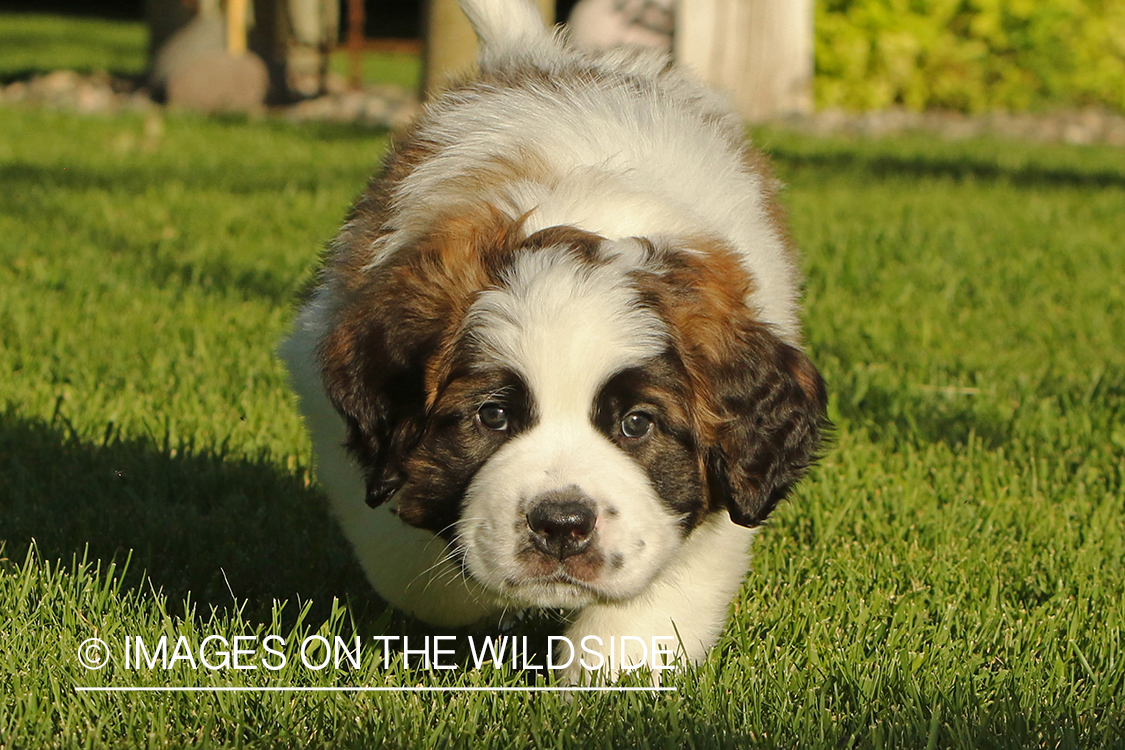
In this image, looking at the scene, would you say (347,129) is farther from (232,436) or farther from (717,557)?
(717,557)

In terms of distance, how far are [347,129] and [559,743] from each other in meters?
9.92

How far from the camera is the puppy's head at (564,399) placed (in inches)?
97.1

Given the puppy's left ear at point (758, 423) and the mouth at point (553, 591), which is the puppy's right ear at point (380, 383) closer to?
the mouth at point (553, 591)

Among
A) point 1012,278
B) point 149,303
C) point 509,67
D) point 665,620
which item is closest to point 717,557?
point 665,620

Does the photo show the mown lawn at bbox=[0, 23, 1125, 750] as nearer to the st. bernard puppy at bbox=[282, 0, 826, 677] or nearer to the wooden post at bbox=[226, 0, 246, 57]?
the st. bernard puppy at bbox=[282, 0, 826, 677]

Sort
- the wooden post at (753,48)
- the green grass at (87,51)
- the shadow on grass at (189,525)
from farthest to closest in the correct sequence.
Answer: the green grass at (87,51), the wooden post at (753,48), the shadow on grass at (189,525)

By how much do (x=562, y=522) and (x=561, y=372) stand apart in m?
0.27

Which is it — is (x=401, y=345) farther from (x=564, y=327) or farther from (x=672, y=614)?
(x=672, y=614)

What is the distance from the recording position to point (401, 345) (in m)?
2.67

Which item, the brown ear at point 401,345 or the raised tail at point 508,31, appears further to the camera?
the raised tail at point 508,31

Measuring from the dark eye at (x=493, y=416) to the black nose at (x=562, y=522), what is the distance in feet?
0.60

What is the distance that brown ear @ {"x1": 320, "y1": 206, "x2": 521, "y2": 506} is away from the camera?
265cm

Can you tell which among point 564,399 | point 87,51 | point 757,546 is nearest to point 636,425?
point 564,399

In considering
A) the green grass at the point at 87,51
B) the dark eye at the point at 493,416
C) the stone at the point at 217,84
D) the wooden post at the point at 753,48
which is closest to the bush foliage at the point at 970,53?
the wooden post at the point at 753,48
